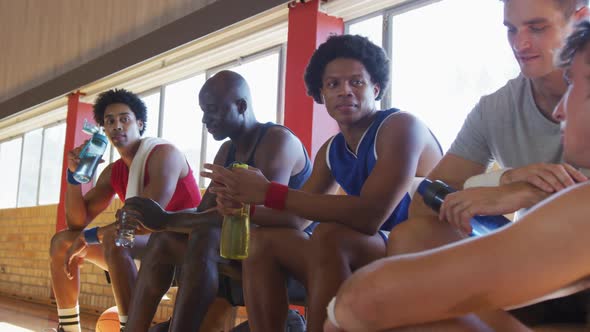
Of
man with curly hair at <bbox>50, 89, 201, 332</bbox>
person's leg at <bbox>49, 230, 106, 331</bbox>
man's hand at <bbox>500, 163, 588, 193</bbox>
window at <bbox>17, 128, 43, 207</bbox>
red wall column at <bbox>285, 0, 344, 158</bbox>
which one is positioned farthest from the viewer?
window at <bbox>17, 128, 43, 207</bbox>

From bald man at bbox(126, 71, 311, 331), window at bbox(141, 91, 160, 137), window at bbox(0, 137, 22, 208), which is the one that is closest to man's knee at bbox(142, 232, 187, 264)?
bald man at bbox(126, 71, 311, 331)

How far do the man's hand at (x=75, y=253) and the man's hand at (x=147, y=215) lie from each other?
0.77 m

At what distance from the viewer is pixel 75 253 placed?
2.67 meters

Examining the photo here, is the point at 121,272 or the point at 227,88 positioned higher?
the point at 227,88

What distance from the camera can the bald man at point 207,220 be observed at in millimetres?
1680

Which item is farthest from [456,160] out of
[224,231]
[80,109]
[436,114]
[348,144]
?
[80,109]

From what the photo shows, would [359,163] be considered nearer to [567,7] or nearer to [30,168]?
A: [567,7]

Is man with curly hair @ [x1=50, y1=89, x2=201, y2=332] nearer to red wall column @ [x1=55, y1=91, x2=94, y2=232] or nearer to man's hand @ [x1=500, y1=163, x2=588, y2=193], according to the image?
man's hand @ [x1=500, y1=163, x2=588, y2=193]

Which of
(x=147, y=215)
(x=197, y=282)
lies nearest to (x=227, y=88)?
(x=147, y=215)

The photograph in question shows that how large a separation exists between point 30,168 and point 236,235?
20.5ft

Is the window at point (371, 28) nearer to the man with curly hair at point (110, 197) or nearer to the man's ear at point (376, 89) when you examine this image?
the man with curly hair at point (110, 197)

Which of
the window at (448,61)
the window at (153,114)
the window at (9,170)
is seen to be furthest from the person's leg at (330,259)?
the window at (9,170)

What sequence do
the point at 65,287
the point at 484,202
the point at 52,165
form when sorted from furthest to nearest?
the point at 52,165 → the point at 65,287 → the point at 484,202

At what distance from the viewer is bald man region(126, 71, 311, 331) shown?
1.68 metres
